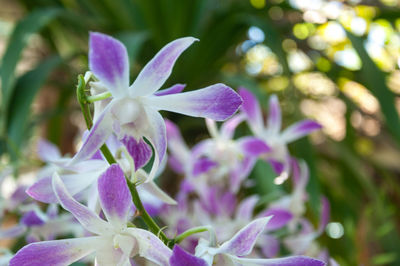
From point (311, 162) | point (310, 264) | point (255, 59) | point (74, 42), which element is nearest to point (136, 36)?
point (311, 162)

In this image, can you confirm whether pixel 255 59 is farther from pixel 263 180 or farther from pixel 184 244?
pixel 184 244

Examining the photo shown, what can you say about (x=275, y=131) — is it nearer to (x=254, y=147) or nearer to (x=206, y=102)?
(x=254, y=147)

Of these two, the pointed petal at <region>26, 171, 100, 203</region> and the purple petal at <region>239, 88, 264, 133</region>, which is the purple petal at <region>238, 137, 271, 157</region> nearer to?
the purple petal at <region>239, 88, 264, 133</region>

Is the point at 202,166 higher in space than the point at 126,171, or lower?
lower

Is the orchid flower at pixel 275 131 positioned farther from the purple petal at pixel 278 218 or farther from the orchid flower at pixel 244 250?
the orchid flower at pixel 244 250

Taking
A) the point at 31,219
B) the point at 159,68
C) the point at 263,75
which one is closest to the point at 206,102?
the point at 159,68

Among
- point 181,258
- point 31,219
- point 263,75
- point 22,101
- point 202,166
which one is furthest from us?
point 263,75

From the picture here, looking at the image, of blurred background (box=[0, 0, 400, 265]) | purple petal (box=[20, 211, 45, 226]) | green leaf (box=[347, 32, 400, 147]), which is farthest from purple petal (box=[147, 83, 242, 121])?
green leaf (box=[347, 32, 400, 147])
